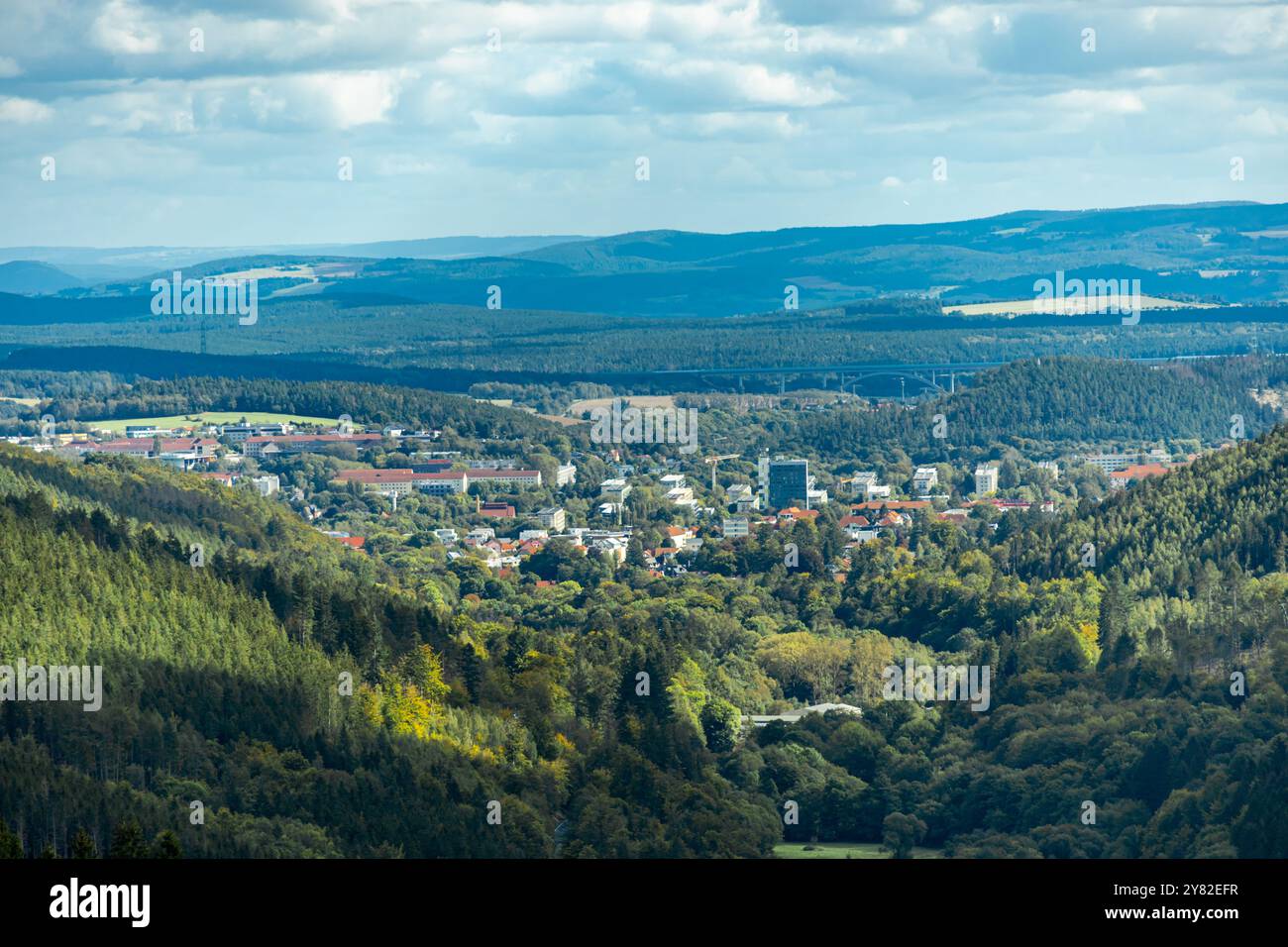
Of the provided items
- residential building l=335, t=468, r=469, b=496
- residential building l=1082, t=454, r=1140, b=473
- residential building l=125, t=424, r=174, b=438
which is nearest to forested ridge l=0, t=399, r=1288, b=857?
residential building l=335, t=468, r=469, b=496

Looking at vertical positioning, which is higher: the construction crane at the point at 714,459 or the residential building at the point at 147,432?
the residential building at the point at 147,432

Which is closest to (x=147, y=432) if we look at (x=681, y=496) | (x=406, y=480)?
(x=406, y=480)

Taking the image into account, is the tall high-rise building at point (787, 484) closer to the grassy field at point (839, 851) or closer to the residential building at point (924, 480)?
the residential building at point (924, 480)

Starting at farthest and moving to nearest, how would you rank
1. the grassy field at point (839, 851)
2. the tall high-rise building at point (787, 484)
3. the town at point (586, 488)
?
the tall high-rise building at point (787, 484) → the town at point (586, 488) → the grassy field at point (839, 851)

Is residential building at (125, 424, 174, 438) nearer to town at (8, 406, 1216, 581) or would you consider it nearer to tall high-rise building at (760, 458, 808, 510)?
town at (8, 406, 1216, 581)

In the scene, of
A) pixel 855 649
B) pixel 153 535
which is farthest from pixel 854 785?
pixel 153 535

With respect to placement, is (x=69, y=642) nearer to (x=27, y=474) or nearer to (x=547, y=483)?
(x=27, y=474)

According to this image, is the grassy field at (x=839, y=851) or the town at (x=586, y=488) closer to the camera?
the grassy field at (x=839, y=851)

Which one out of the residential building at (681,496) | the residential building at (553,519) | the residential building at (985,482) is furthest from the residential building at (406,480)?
the residential building at (985,482)
